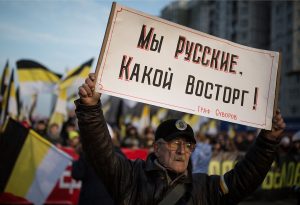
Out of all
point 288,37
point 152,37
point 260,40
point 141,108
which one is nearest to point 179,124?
point 152,37

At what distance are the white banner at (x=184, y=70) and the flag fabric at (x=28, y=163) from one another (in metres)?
3.61

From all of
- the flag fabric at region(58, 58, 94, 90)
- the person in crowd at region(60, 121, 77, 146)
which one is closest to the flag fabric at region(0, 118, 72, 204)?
the person in crowd at region(60, 121, 77, 146)

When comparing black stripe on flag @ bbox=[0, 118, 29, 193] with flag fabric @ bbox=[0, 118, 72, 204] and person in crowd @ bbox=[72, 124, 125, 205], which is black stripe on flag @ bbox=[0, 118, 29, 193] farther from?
person in crowd @ bbox=[72, 124, 125, 205]

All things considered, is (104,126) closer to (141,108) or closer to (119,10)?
(119,10)

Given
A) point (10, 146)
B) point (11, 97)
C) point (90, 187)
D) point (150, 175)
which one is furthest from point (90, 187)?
point (11, 97)

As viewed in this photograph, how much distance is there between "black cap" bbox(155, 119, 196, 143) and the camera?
238cm

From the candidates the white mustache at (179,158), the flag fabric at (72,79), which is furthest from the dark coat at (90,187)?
the flag fabric at (72,79)

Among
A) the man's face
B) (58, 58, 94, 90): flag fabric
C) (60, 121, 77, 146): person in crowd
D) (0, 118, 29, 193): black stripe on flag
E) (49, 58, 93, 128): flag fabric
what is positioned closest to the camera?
the man's face

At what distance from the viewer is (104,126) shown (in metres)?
2.17

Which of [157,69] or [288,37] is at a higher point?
[288,37]

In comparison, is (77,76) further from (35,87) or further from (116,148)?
(116,148)

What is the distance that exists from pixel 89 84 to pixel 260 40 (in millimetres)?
72989

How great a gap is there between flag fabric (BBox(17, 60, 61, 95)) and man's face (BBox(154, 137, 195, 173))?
1054 cm

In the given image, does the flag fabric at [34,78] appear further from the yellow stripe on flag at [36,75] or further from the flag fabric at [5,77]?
the flag fabric at [5,77]
